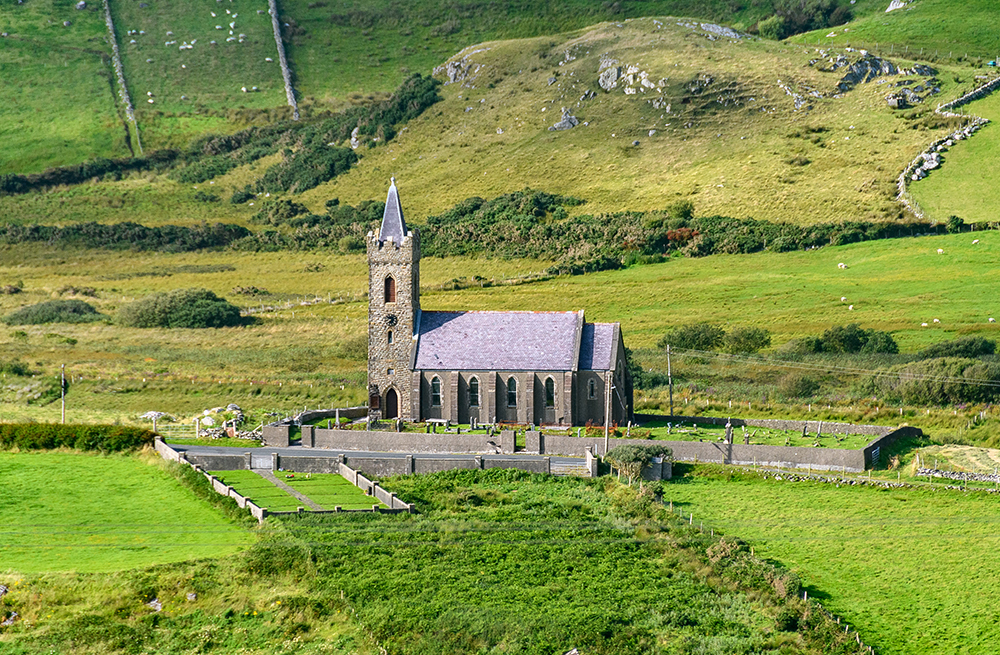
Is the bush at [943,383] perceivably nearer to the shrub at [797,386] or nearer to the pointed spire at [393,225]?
the shrub at [797,386]

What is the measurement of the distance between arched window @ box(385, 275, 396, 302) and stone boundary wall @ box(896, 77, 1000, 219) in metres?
66.2

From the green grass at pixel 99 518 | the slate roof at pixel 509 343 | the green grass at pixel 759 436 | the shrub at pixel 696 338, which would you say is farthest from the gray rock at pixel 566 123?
the green grass at pixel 99 518

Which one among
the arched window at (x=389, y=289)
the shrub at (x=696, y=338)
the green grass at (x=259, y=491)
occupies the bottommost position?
the green grass at (x=259, y=491)

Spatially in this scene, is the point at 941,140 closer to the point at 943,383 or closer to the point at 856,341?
the point at 856,341

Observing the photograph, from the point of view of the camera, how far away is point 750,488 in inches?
2212

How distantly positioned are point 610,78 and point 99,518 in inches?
4993

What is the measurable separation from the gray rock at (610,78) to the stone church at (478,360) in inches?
3877

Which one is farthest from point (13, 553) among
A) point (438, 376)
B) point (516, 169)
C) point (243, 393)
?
point (516, 169)

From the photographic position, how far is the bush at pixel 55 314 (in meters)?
117

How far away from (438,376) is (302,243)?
79.8m

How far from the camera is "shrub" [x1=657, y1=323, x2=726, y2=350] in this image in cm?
9388

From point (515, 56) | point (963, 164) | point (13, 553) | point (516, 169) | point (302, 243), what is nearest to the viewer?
point (13, 553)

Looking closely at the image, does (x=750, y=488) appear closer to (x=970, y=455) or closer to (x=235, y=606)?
(x=970, y=455)

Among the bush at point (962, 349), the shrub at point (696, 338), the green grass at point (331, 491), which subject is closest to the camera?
the green grass at point (331, 491)
